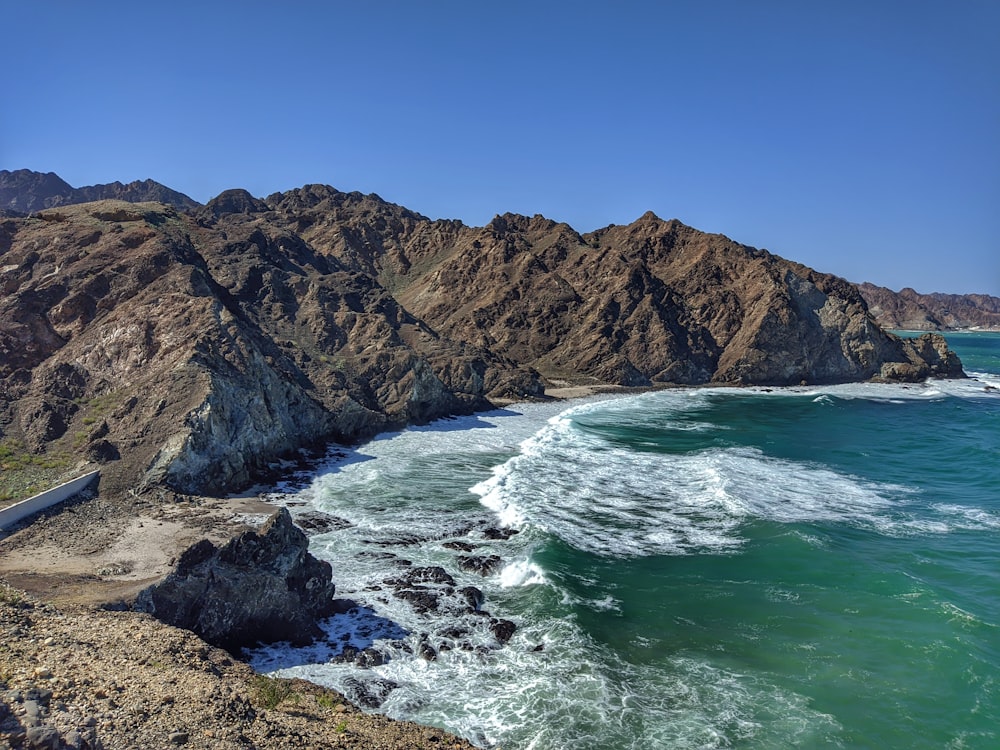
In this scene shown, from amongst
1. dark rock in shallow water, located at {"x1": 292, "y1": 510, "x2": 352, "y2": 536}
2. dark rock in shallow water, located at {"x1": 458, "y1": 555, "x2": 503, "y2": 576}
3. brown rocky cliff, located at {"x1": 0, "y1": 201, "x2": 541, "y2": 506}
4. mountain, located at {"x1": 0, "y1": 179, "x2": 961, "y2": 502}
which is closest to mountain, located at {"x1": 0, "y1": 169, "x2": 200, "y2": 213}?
mountain, located at {"x1": 0, "y1": 179, "x2": 961, "y2": 502}

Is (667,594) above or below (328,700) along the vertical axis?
below

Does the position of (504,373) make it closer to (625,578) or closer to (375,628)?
(625,578)

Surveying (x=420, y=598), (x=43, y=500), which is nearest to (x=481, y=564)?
(x=420, y=598)

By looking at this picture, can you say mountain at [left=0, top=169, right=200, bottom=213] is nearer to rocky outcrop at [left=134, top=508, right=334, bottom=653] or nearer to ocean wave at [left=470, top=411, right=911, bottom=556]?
ocean wave at [left=470, top=411, right=911, bottom=556]

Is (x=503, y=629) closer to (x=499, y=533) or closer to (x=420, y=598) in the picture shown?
(x=420, y=598)

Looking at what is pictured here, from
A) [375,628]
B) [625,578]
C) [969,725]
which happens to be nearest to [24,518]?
[375,628]

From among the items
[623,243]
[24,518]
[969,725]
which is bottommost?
[969,725]
